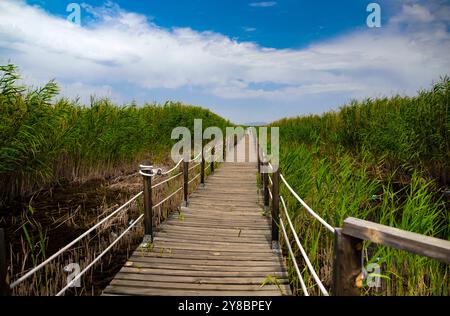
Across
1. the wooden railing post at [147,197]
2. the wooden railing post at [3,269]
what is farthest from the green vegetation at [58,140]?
the wooden railing post at [3,269]

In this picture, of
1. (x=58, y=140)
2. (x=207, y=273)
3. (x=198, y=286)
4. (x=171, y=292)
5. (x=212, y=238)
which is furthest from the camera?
(x=58, y=140)

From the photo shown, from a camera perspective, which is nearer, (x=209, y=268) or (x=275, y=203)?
(x=209, y=268)

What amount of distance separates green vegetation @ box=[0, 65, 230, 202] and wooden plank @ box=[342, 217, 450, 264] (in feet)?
19.6

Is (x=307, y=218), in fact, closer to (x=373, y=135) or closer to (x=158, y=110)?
(x=373, y=135)

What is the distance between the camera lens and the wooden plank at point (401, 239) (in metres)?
1.27

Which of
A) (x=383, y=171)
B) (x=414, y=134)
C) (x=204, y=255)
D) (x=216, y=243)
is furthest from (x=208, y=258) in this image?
(x=383, y=171)

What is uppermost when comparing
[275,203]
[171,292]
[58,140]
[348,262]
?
[58,140]

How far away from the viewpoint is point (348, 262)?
1701mm

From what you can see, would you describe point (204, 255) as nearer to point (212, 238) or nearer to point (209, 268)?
point (209, 268)

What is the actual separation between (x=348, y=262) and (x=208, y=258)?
2.47m

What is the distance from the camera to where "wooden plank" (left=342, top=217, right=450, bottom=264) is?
1267mm

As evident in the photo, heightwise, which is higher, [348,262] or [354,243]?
[354,243]
